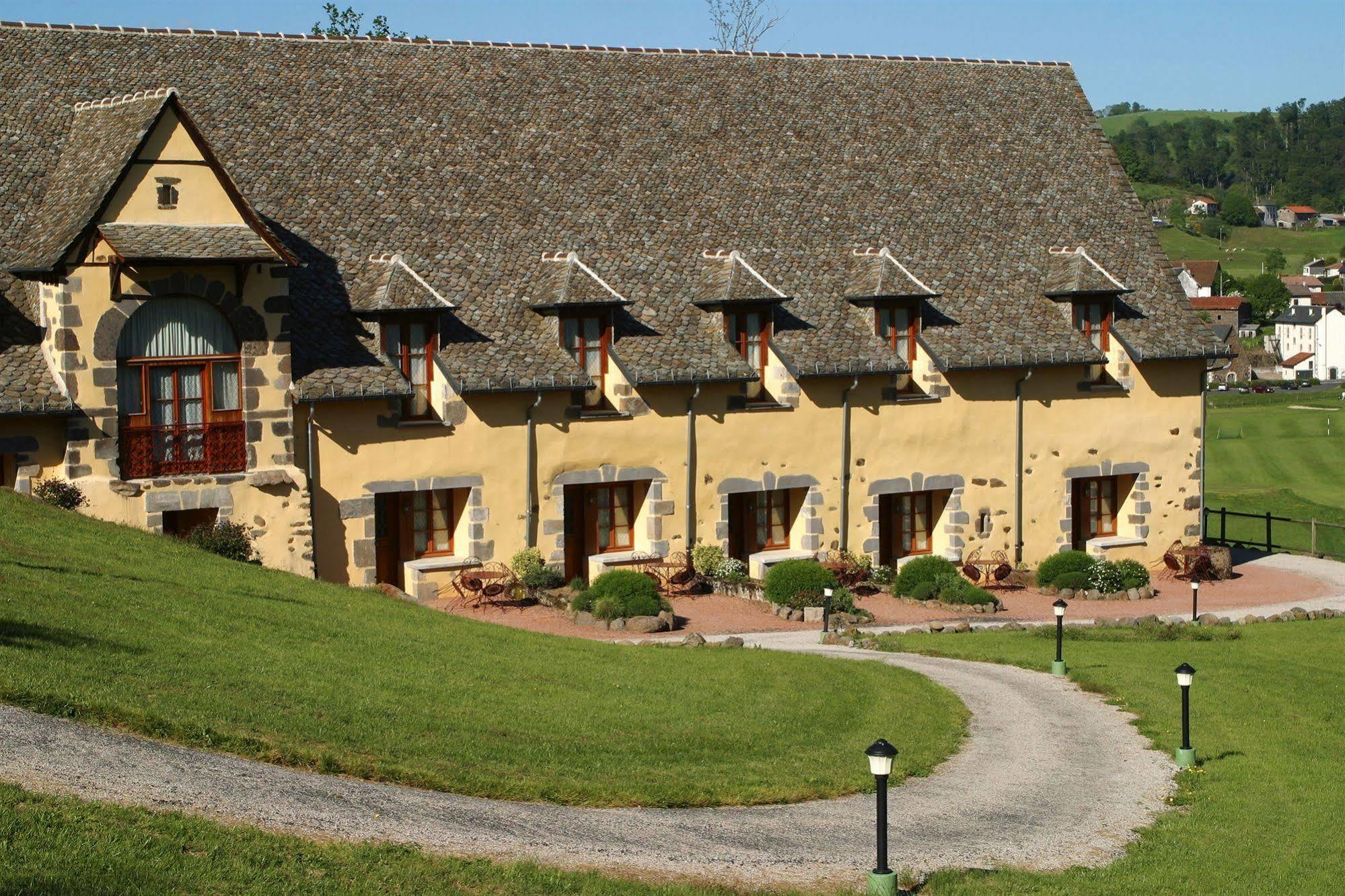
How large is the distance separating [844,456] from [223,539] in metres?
13.6

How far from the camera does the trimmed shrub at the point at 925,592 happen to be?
34562 millimetres

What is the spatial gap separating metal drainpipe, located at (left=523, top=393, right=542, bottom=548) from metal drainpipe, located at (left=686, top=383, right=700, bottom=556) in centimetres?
322

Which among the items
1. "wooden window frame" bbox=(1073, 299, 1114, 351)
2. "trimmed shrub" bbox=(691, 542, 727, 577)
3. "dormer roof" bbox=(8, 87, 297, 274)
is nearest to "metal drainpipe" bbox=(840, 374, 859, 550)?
"trimmed shrub" bbox=(691, 542, 727, 577)

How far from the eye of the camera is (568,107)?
3844 centimetres

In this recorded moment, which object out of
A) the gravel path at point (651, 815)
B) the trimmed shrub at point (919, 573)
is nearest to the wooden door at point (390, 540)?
the trimmed shrub at point (919, 573)

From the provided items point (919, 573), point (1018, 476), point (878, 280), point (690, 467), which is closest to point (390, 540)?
point (690, 467)

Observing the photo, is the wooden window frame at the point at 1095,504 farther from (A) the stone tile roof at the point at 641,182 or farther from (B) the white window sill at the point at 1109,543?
(A) the stone tile roof at the point at 641,182

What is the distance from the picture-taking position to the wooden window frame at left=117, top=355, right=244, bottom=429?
95.7ft

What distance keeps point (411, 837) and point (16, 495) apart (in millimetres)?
16201

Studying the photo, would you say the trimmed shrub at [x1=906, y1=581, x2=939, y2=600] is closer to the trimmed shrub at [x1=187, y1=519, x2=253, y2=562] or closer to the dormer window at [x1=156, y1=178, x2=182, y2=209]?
the trimmed shrub at [x1=187, y1=519, x2=253, y2=562]

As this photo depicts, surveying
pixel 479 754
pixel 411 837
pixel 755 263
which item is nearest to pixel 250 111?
pixel 755 263

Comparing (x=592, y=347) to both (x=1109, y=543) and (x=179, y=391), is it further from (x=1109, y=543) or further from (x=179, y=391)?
(x=1109, y=543)

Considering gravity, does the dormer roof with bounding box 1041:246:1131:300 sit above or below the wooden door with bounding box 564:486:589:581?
above

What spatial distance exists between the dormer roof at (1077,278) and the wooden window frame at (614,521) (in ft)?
36.5
